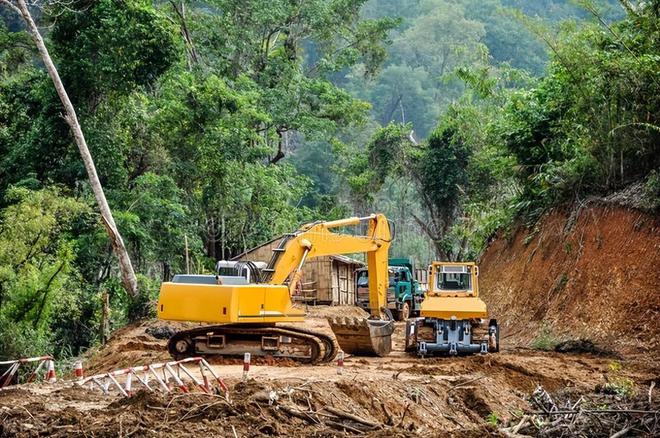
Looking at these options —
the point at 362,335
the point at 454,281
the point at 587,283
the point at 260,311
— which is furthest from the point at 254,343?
the point at 587,283

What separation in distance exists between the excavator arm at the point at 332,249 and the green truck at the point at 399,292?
1126 centimetres

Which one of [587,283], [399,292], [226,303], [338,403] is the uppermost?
[587,283]

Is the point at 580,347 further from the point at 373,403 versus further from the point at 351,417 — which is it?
the point at 351,417

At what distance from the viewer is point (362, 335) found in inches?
745

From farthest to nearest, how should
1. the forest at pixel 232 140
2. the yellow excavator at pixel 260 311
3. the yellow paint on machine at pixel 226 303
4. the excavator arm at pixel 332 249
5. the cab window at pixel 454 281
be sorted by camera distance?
1. the forest at pixel 232 140
2. the cab window at pixel 454 281
3. the excavator arm at pixel 332 249
4. the yellow excavator at pixel 260 311
5. the yellow paint on machine at pixel 226 303

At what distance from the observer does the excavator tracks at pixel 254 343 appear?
1722cm

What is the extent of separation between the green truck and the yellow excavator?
12887 mm

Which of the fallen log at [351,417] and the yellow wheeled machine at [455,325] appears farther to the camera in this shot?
the yellow wheeled machine at [455,325]

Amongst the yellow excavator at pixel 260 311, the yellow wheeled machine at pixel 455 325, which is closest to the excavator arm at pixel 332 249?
the yellow excavator at pixel 260 311

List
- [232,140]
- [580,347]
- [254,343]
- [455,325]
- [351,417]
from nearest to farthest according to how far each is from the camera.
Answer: [351,417] < [254,343] < [455,325] < [580,347] < [232,140]

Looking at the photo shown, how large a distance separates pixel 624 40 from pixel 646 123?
10.5 feet

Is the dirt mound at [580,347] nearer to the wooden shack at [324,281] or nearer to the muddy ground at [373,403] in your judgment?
the muddy ground at [373,403]

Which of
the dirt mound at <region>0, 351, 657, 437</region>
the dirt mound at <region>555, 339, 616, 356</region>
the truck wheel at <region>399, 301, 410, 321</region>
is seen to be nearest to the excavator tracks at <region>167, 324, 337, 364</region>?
the dirt mound at <region>0, 351, 657, 437</region>

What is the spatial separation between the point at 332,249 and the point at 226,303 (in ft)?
10.8
